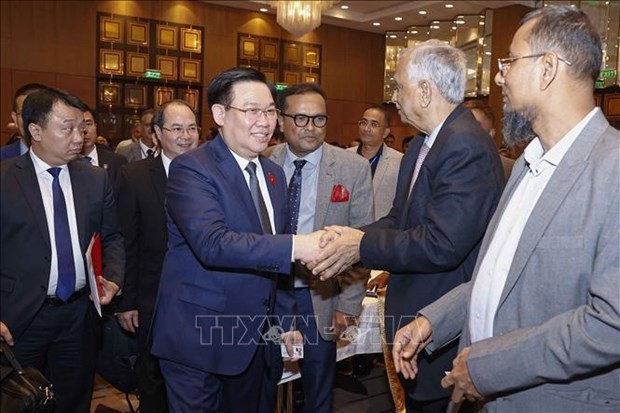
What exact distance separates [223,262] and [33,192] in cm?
120

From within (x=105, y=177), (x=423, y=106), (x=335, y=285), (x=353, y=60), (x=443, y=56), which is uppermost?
(x=353, y=60)

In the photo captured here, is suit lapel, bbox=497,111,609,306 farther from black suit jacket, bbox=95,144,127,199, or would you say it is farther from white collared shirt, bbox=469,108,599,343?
black suit jacket, bbox=95,144,127,199

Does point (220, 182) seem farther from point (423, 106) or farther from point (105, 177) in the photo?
point (105, 177)

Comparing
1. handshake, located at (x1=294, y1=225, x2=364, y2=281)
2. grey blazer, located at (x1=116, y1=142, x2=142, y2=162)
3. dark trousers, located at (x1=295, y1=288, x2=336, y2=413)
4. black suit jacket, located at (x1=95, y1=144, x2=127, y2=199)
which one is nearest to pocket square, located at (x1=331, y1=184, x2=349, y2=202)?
dark trousers, located at (x1=295, y1=288, x2=336, y2=413)

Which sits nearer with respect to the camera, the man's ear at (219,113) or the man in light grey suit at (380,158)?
Result: the man's ear at (219,113)

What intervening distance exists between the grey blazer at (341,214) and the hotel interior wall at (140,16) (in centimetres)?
915

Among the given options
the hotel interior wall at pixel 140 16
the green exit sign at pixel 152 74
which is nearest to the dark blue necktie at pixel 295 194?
the hotel interior wall at pixel 140 16

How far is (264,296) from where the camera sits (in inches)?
82.2

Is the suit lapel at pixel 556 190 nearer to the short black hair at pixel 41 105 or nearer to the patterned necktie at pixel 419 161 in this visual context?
the patterned necktie at pixel 419 161

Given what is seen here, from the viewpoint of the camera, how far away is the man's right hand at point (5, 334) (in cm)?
240

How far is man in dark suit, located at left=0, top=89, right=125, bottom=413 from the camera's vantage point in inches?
97.8

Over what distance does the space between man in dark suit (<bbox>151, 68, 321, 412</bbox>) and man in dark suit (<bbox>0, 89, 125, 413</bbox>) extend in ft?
2.57

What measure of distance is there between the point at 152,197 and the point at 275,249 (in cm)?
145

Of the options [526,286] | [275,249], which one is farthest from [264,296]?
[526,286]
